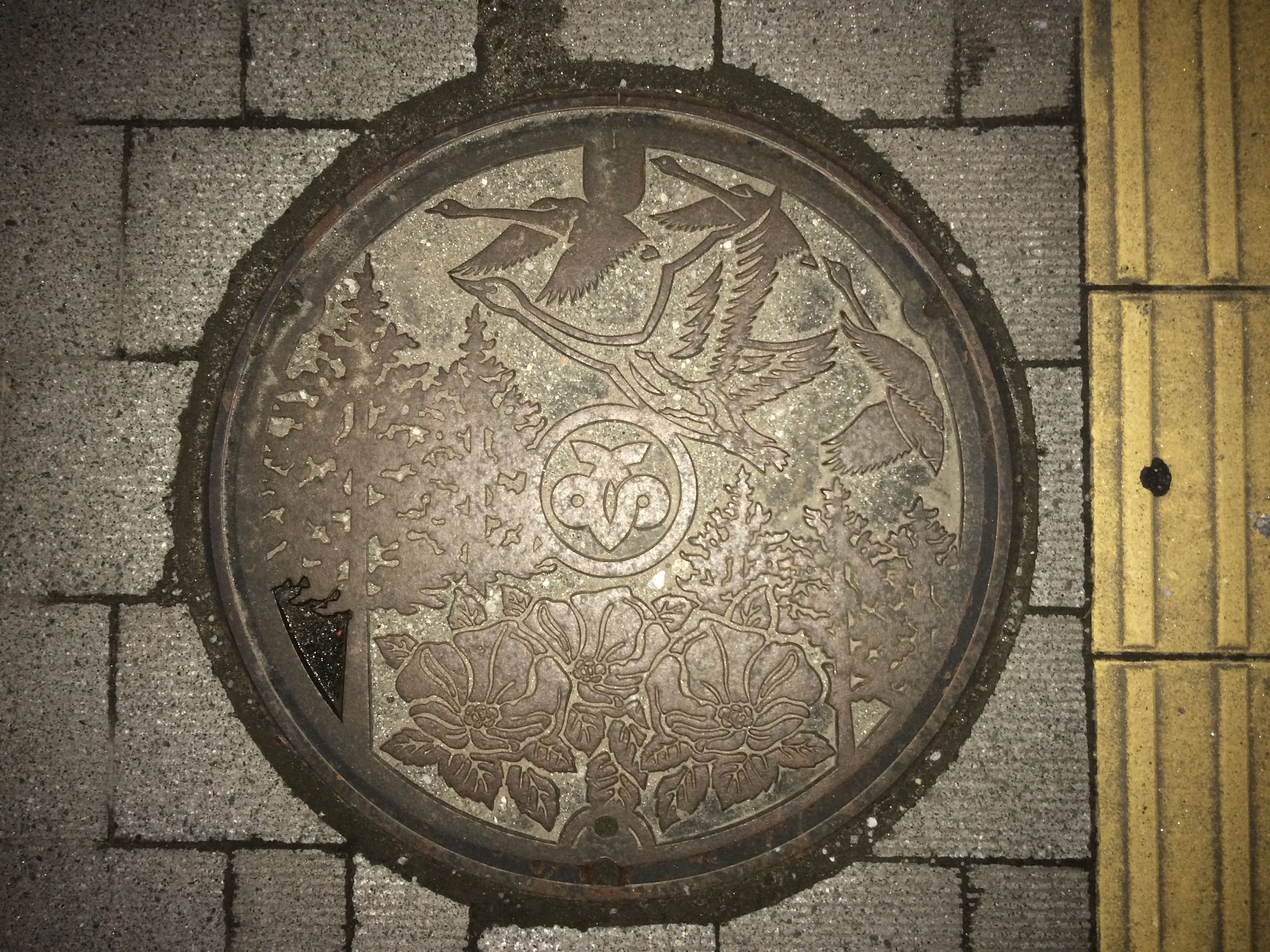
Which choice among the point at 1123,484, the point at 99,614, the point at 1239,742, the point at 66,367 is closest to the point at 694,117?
the point at 1123,484

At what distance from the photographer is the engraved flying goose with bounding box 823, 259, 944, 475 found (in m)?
1.55

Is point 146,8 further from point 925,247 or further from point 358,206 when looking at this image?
point 925,247

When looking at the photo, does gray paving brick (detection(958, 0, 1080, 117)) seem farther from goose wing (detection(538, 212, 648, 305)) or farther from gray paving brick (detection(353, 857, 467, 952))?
gray paving brick (detection(353, 857, 467, 952))

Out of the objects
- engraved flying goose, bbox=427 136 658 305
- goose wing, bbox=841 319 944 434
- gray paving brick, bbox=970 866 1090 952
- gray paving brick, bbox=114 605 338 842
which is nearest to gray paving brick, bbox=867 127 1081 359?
goose wing, bbox=841 319 944 434

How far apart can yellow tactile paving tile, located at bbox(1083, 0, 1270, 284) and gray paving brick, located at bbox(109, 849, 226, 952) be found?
7.91 feet

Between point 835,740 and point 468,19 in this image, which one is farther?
point 468,19

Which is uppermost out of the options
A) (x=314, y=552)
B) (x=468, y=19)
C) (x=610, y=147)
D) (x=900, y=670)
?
(x=468, y=19)

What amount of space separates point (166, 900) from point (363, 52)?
197 centimetres

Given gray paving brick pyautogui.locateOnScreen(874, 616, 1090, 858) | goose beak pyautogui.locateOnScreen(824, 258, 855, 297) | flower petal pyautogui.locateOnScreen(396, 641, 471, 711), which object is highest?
goose beak pyautogui.locateOnScreen(824, 258, 855, 297)

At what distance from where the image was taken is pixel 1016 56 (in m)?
1.65

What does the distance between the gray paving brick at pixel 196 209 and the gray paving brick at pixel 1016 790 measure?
1953mm

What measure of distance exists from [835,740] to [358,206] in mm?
1558

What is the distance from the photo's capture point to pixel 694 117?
161 centimetres

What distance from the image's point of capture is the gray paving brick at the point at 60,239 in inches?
65.3
